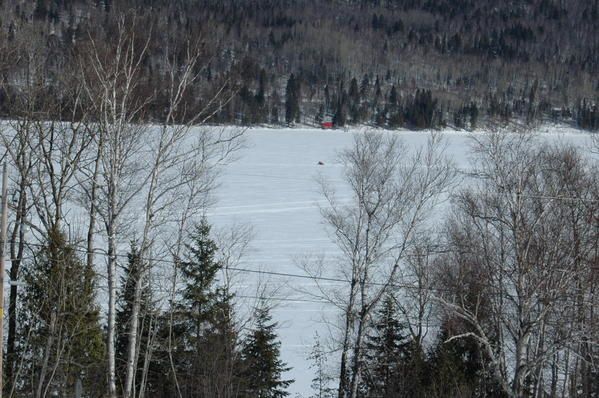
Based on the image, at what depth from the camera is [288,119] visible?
123812mm

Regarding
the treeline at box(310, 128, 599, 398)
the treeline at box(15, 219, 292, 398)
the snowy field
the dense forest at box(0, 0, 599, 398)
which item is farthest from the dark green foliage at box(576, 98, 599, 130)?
the treeline at box(15, 219, 292, 398)

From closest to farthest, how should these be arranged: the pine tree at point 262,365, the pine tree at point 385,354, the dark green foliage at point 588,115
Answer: the pine tree at point 262,365, the pine tree at point 385,354, the dark green foliage at point 588,115

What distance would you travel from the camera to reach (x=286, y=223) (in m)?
35.0

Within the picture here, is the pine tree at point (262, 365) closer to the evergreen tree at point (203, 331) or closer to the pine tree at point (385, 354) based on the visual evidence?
the evergreen tree at point (203, 331)

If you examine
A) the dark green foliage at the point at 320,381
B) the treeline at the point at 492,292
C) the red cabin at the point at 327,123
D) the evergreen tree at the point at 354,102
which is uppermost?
the evergreen tree at the point at 354,102

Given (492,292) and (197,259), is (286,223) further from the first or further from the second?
(492,292)

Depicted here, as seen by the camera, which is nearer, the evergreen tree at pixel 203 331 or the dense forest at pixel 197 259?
the dense forest at pixel 197 259

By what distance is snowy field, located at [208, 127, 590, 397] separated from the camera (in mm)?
20891

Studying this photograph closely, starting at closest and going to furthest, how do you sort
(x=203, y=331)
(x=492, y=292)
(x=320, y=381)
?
(x=492, y=292) → (x=320, y=381) → (x=203, y=331)

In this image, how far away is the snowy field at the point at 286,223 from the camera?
20891 millimetres

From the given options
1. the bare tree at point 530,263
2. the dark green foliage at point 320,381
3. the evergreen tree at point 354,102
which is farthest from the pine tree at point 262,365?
the evergreen tree at point 354,102

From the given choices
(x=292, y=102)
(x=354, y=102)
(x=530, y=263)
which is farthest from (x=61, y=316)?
(x=354, y=102)

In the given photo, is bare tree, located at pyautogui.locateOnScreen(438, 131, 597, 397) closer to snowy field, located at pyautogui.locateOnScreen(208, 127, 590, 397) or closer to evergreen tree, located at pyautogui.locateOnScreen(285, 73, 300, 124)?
snowy field, located at pyautogui.locateOnScreen(208, 127, 590, 397)

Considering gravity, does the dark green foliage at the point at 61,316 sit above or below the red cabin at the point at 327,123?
below
